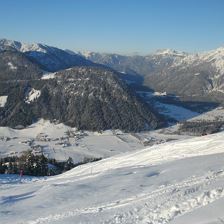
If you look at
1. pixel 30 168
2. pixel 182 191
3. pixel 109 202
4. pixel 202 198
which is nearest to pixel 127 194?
pixel 109 202

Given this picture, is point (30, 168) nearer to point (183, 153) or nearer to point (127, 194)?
point (183, 153)

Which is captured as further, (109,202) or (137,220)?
(109,202)

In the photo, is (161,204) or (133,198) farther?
(133,198)

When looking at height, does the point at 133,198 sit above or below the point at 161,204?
below

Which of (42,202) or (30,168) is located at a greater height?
(42,202)
